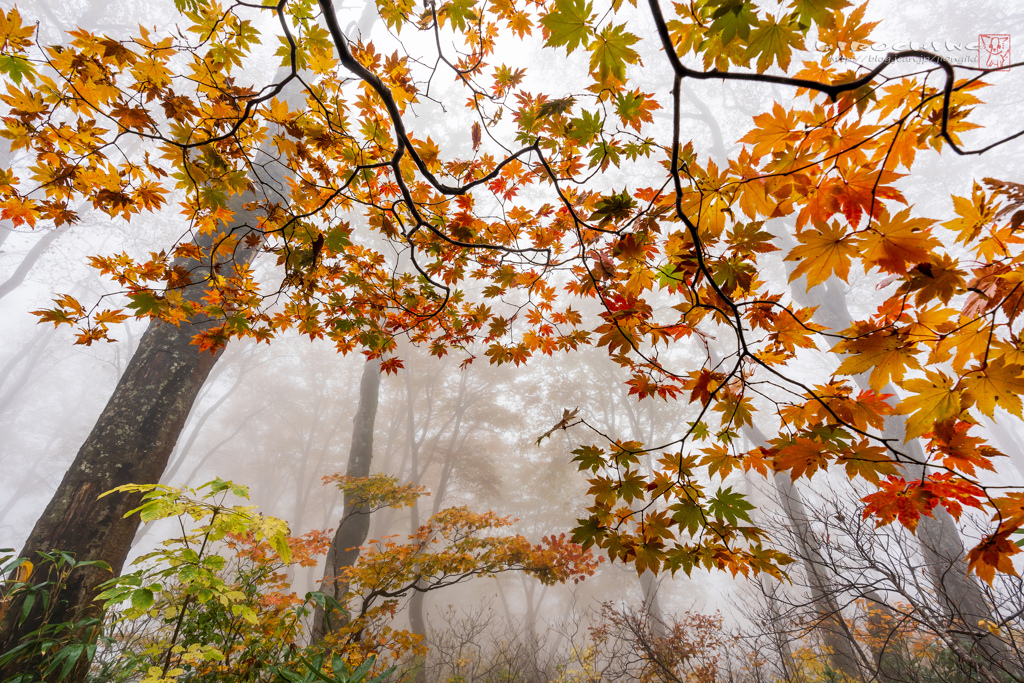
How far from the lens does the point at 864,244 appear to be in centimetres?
115

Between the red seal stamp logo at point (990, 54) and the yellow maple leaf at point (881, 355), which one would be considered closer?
the yellow maple leaf at point (881, 355)

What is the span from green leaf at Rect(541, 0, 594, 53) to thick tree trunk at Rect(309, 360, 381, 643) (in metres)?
4.40

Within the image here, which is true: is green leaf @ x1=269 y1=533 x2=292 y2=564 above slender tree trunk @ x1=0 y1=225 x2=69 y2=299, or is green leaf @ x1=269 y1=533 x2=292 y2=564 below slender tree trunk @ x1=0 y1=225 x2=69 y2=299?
below

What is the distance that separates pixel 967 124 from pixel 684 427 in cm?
1292

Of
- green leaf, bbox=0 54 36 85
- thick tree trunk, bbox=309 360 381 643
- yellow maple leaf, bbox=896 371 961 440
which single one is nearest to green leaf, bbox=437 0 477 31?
green leaf, bbox=0 54 36 85

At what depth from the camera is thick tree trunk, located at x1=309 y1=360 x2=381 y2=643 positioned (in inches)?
169

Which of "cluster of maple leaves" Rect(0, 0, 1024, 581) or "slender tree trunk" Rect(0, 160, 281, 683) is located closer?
"cluster of maple leaves" Rect(0, 0, 1024, 581)

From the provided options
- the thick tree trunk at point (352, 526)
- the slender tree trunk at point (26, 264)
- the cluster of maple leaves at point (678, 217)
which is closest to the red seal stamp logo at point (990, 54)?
the cluster of maple leaves at point (678, 217)

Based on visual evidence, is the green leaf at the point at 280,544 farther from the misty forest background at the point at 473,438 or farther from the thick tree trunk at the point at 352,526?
the misty forest background at the point at 473,438

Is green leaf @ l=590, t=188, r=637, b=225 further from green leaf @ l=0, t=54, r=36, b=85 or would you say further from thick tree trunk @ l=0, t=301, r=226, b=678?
thick tree trunk @ l=0, t=301, r=226, b=678

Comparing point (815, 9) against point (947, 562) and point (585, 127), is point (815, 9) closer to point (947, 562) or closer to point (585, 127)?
point (585, 127)

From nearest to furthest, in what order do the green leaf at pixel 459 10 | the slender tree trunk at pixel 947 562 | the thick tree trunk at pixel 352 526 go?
the green leaf at pixel 459 10 < the slender tree trunk at pixel 947 562 < the thick tree trunk at pixel 352 526

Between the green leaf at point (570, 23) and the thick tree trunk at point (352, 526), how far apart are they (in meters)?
4.40

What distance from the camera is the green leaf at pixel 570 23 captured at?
1.32m
